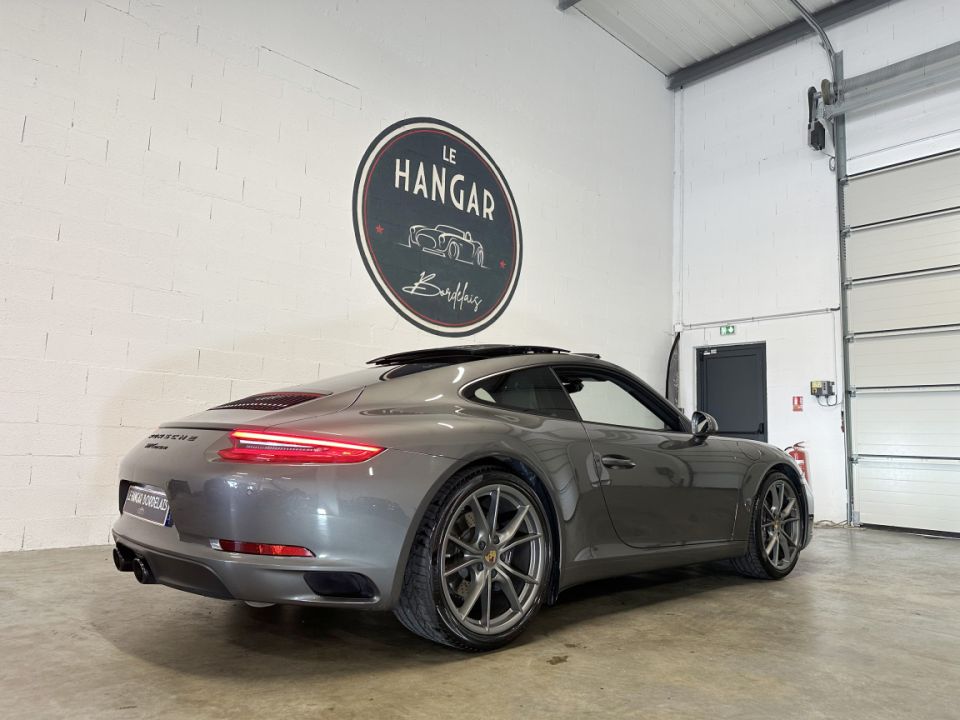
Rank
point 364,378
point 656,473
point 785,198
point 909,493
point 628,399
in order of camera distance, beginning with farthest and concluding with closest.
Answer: point 785,198
point 909,493
point 628,399
point 656,473
point 364,378

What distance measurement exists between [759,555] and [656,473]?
3.45 ft

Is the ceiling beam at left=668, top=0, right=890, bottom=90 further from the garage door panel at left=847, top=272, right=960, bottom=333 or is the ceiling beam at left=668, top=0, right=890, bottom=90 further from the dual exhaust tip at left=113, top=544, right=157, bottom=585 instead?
the dual exhaust tip at left=113, top=544, right=157, bottom=585

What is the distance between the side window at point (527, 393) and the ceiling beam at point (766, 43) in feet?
26.7

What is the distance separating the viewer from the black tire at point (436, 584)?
212cm

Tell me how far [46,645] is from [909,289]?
8281mm

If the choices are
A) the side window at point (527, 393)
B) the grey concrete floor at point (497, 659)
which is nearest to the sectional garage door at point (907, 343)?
the grey concrete floor at point (497, 659)

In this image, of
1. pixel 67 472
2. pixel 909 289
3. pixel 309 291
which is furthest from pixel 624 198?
pixel 67 472

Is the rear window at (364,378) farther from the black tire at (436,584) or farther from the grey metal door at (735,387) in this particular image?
the grey metal door at (735,387)

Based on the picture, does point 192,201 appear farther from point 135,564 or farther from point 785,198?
point 785,198

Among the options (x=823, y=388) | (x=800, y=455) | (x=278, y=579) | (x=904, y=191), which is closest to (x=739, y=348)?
(x=823, y=388)

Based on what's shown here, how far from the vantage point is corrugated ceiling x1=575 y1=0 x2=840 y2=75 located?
28.7 ft

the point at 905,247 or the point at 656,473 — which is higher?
the point at 905,247

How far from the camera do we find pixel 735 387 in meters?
9.22

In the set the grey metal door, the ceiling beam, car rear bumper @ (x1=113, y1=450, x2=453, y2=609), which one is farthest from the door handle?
the ceiling beam
